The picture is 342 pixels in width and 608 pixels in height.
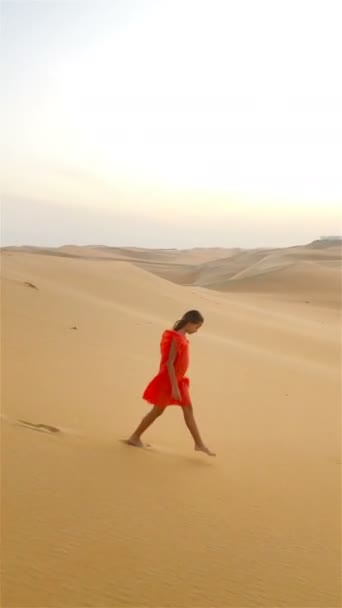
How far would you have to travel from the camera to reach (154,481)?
11.5 feet

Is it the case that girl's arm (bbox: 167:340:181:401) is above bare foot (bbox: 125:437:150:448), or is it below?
above

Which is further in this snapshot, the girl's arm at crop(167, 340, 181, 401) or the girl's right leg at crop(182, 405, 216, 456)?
the girl's right leg at crop(182, 405, 216, 456)

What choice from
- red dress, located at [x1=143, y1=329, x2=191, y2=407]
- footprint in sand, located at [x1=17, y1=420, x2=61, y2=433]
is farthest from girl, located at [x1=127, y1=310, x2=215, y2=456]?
footprint in sand, located at [x1=17, y1=420, x2=61, y2=433]

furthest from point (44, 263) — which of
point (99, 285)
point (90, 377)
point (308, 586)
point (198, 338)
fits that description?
point (308, 586)

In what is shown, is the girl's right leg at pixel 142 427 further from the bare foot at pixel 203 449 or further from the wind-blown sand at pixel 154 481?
the bare foot at pixel 203 449

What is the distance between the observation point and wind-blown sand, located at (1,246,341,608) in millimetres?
2469

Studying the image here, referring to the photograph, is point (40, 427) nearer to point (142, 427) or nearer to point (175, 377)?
point (142, 427)

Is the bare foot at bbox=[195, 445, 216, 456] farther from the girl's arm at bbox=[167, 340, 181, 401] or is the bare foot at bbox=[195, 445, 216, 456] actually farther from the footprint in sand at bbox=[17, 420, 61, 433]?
the footprint in sand at bbox=[17, 420, 61, 433]

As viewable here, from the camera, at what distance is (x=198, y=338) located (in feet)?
36.2

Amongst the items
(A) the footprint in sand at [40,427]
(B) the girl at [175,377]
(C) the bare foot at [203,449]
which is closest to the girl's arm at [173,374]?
(B) the girl at [175,377]

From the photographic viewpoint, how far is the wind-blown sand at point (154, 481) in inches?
97.2

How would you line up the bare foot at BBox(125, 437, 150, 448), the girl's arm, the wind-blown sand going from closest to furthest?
the wind-blown sand, the girl's arm, the bare foot at BBox(125, 437, 150, 448)

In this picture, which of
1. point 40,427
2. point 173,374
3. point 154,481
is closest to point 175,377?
point 173,374

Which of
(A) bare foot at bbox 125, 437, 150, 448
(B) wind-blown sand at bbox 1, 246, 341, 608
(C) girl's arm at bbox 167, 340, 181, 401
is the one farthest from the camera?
(A) bare foot at bbox 125, 437, 150, 448
